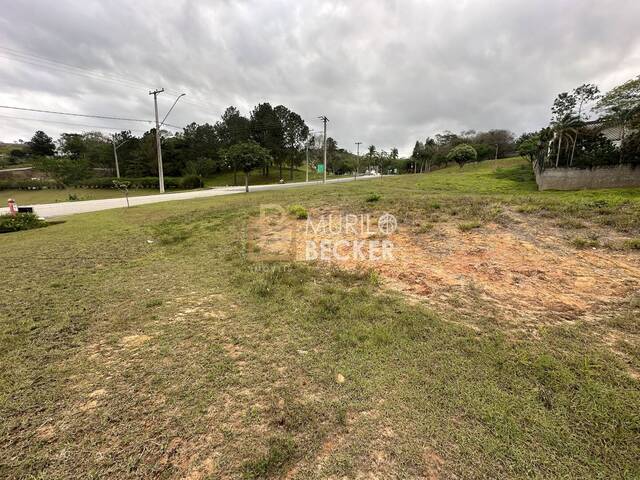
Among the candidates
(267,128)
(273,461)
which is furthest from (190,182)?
(273,461)

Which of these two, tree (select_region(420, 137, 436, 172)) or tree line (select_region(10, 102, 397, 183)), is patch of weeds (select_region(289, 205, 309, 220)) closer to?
tree line (select_region(10, 102, 397, 183))

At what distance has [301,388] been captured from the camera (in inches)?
82.5

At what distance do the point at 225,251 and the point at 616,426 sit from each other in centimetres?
562

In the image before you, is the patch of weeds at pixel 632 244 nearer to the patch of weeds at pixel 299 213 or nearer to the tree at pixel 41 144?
the patch of weeds at pixel 299 213

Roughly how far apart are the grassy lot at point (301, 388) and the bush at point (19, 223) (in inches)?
327

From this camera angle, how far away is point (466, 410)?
1.85 meters

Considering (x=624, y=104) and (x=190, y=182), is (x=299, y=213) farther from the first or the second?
(x=190, y=182)

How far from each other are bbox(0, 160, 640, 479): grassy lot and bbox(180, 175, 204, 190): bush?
99.4ft

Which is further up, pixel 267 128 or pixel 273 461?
pixel 267 128

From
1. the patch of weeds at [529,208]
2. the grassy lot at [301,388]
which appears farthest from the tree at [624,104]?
the grassy lot at [301,388]

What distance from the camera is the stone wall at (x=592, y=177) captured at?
40.9 feet

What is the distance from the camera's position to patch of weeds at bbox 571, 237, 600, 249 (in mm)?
4270

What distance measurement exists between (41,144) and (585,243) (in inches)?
3171

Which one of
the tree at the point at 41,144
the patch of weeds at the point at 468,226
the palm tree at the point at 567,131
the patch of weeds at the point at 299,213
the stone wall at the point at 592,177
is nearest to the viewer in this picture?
the patch of weeds at the point at 468,226
